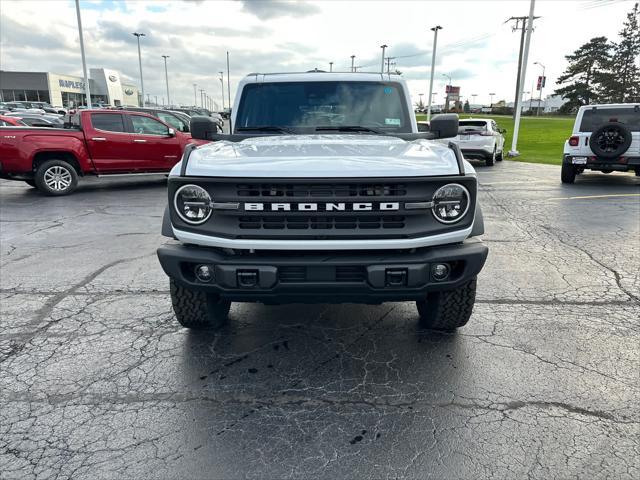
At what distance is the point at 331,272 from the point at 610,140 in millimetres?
10584

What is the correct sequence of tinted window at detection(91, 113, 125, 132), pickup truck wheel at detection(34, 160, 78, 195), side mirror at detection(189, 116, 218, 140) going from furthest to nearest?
tinted window at detection(91, 113, 125, 132) → pickup truck wheel at detection(34, 160, 78, 195) → side mirror at detection(189, 116, 218, 140)

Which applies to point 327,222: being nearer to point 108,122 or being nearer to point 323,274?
point 323,274

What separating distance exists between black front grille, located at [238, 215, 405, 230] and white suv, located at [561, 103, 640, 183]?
10.00 m

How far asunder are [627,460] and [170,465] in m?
2.22

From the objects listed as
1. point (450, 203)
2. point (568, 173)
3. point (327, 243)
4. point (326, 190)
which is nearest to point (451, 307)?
point (450, 203)

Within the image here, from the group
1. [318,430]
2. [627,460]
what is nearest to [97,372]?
→ [318,430]

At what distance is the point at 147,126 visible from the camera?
1145 centimetres

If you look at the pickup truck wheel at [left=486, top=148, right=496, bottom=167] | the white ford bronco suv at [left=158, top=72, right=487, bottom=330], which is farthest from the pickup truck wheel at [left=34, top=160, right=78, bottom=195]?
the pickup truck wheel at [left=486, top=148, right=496, bottom=167]

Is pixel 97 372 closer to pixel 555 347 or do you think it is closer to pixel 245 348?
pixel 245 348

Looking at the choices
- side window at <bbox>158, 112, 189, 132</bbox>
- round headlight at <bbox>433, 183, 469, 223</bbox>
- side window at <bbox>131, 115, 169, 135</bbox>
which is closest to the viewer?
round headlight at <bbox>433, 183, 469, 223</bbox>

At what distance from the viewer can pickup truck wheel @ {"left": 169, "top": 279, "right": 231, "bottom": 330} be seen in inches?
132

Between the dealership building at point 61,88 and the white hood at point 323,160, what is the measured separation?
79891mm

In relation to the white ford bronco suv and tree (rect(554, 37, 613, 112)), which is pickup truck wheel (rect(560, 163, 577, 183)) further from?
tree (rect(554, 37, 613, 112))

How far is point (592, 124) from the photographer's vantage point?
442 inches
